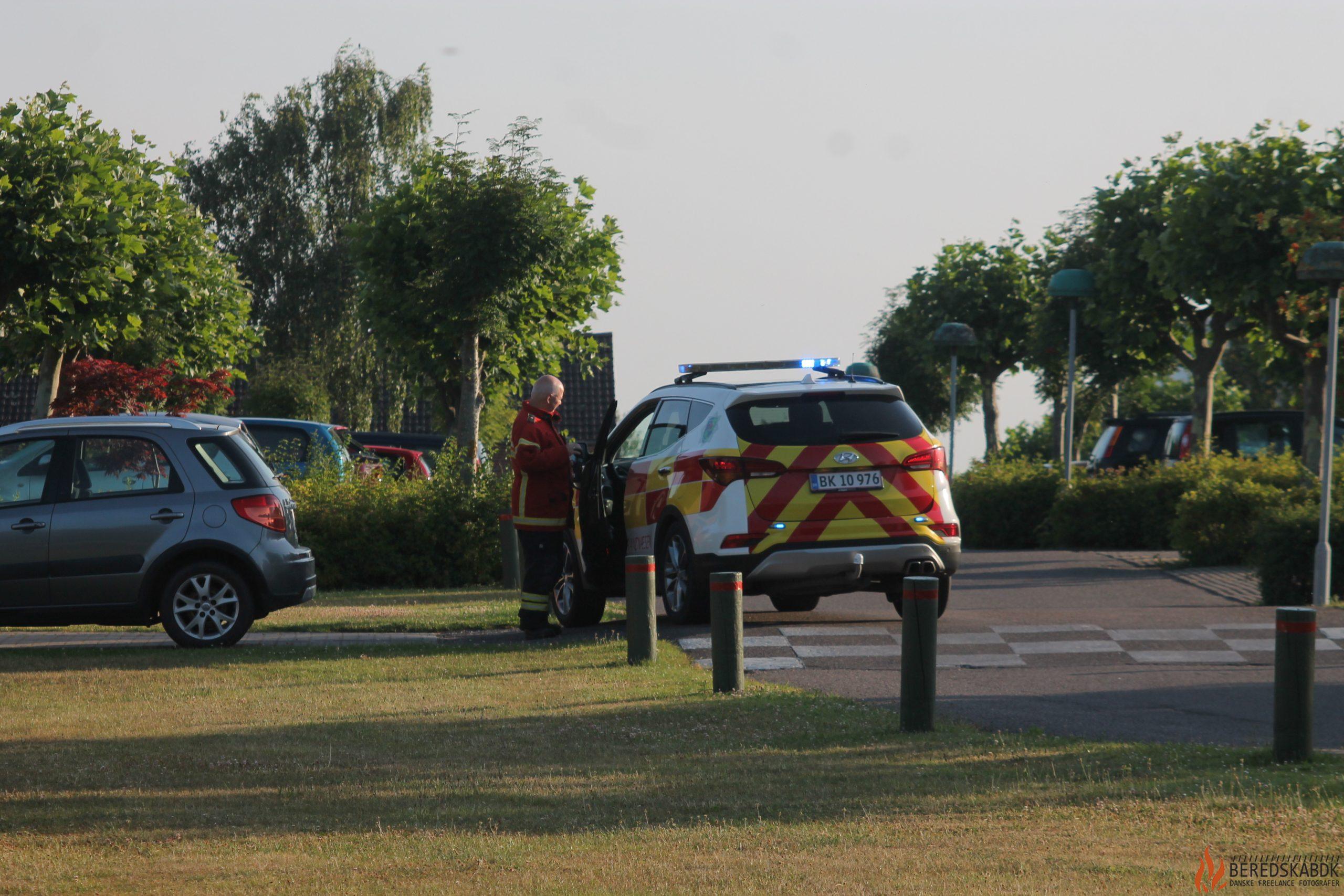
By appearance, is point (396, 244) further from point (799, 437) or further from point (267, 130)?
point (267, 130)

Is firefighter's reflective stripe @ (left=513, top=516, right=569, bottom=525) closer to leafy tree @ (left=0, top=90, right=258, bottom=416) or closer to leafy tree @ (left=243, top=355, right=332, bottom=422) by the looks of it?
leafy tree @ (left=0, top=90, right=258, bottom=416)

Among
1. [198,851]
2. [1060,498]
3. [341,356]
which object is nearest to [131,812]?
[198,851]

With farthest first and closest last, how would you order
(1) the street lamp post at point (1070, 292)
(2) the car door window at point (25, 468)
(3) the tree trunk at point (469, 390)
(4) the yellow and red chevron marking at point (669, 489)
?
(1) the street lamp post at point (1070, 292) → (3) the tree trunk at point (469, 390) → (4) the yellow and red chevron marking at point (669, 489) → (2) the car door window at point (25, 468)

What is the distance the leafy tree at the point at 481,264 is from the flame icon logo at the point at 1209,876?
1616 cm

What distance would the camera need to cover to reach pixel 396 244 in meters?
25.2

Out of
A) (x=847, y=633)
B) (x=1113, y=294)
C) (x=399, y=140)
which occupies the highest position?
(x=399, y=140)

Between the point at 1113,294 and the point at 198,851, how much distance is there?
2402cm

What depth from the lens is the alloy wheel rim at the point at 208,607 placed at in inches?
476

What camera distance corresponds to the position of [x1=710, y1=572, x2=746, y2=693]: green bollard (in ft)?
31.0

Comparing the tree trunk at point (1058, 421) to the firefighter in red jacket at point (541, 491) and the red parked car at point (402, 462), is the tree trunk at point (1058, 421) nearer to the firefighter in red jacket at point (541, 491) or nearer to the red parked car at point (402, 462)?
the red parked car at point (402, 462)

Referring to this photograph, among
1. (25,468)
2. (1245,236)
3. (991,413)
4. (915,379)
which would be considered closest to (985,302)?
(991,413)

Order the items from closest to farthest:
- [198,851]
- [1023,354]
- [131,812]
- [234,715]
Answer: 1. [198,851]
2. [131,812]
3. [234,715]
4. [1023,354]

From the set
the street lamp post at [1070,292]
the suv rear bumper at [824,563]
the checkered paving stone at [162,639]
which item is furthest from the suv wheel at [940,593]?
the street lamp post at [1070,292]

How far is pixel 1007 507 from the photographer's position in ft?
86.0
